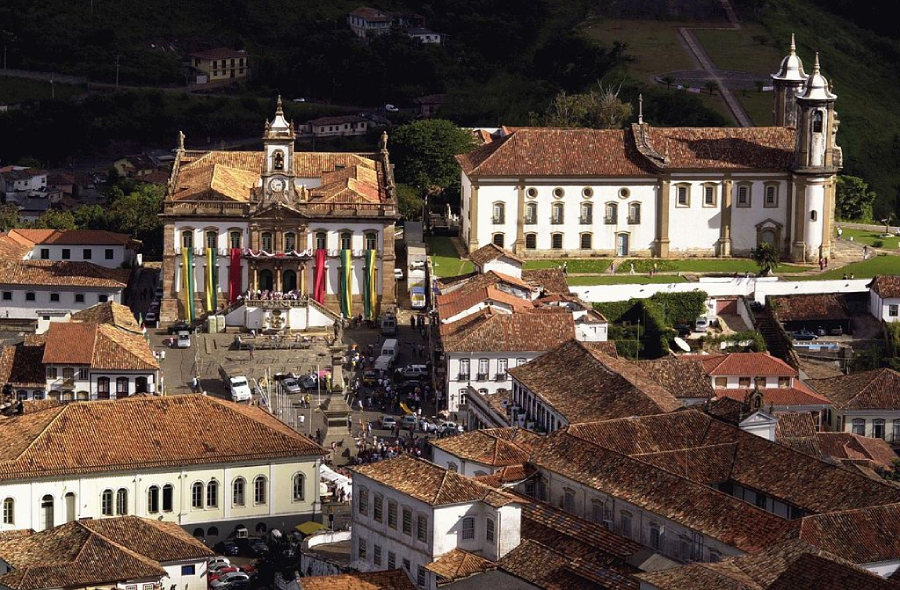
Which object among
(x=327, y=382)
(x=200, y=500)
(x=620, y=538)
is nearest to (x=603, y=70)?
(x=327, y=382)

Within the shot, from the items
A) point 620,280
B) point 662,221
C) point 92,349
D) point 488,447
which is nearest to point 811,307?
point 620,280

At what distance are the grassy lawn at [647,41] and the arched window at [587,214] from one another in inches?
1668

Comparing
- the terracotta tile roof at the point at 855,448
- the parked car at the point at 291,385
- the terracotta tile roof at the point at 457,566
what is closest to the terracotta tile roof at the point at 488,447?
the terracotta tile roof at the point at 457,566

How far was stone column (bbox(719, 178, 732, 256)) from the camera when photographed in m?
133

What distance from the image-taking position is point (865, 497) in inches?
3401

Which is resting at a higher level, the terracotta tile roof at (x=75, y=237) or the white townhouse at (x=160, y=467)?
the terracotta tile roof at (x=75, y=237)

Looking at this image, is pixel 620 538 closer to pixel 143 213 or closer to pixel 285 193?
pixel 285 193

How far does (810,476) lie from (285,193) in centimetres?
4773

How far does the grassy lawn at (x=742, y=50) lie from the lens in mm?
177250

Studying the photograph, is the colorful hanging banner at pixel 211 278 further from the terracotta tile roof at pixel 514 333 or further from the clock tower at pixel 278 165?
the terracotta tile roof at pixel 514 333

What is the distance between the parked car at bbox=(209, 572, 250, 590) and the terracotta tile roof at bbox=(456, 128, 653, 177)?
147 feet

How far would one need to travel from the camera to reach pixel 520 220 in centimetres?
13300

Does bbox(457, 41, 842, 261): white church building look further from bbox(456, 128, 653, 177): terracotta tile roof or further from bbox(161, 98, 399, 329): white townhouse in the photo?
bbox(161, 98, 399, 329): white townhouse

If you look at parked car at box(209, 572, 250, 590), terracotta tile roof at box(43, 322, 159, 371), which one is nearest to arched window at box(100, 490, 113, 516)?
parked car at box(209, 572, 250, 590)
